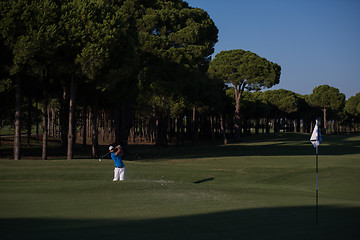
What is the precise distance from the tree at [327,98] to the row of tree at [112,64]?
41519 mm

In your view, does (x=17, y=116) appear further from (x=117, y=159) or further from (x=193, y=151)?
(x=193, y=151)

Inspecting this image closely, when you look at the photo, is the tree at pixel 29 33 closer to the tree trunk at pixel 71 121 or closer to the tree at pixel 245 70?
the tree trunk at pixel 71 121

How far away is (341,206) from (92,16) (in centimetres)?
2569

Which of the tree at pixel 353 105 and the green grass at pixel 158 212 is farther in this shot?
the tree at pixel 353 105

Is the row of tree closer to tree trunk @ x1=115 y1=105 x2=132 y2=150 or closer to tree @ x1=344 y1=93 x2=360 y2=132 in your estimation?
tree trunk @ x1=115 y1=105 x2=132 y2=150

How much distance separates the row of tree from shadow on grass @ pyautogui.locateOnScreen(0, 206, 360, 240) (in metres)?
22.4

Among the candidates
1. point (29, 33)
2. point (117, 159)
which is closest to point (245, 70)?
point (29, 33)

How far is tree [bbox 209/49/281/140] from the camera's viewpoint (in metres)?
73.7

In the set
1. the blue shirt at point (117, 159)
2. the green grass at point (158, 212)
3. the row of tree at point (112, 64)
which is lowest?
the green grass at point (158, 212)

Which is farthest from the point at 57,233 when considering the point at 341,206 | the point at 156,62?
the point at 156,62

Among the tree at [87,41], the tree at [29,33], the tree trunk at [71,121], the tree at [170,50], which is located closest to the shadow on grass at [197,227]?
the tree at [29,33]

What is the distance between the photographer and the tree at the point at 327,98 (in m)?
116

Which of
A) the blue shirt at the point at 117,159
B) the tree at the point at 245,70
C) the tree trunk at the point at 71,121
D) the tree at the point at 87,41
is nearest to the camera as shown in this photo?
the blue shirt at the point at 117,159

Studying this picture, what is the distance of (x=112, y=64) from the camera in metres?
33.6
